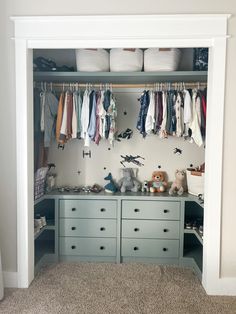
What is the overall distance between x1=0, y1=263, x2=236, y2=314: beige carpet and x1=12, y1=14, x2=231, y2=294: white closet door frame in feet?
0.70

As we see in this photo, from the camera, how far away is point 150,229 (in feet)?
10.5

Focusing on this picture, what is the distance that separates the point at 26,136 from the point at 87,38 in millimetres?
898

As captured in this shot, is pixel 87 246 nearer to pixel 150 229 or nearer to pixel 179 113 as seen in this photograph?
pixel 150 229

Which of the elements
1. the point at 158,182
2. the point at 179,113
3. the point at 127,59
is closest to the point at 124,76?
the point at 127,59

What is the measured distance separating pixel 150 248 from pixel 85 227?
67 cm

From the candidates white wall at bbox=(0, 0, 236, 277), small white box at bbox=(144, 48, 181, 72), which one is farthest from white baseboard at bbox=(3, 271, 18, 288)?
small white box at bbox=(144, 48, 181, 72)

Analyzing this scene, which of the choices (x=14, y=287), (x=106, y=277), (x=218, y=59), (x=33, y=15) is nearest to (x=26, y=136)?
(x=33, y=15)

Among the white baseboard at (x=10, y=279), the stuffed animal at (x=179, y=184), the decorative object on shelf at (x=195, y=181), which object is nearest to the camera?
the white baseboard at (x=10, y=279)

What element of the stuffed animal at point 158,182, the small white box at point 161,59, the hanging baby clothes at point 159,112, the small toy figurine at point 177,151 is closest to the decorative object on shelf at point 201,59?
the small white box at point 161,59

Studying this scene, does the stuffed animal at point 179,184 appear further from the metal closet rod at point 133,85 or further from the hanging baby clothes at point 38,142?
the hanging baby clothes at point 38,142

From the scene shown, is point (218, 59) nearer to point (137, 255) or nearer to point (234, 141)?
point (234, 141)

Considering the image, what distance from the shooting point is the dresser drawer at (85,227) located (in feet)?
10.6

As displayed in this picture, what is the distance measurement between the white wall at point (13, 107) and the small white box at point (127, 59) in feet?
1.72

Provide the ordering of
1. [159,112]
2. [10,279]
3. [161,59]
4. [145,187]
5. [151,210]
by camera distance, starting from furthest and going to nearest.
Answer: [145,187] < [151,210] < [159,112] < [161,59] < [10,279]
